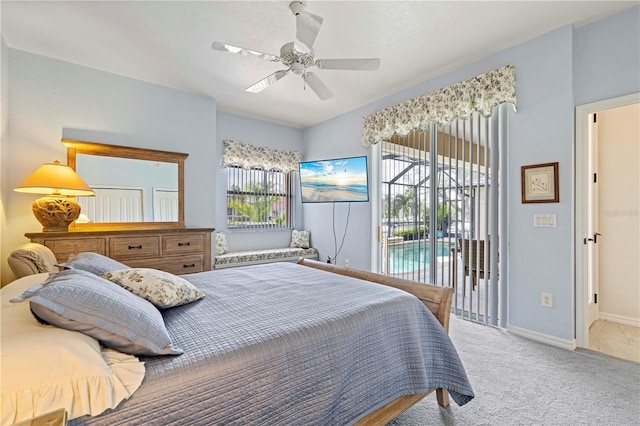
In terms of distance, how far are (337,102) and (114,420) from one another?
4.29 meters

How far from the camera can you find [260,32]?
2.62 m

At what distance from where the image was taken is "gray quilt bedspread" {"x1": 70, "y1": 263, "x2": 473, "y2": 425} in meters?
0.94

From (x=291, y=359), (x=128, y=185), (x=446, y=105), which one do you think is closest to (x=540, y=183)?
(x=446, y=105)

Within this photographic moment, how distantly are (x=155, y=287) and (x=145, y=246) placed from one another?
2.08 metres

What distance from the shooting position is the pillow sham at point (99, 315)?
0.92m

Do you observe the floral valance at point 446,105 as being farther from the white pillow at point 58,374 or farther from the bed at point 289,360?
the white pillow at point 58,374

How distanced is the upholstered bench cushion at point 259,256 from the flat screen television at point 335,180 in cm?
91

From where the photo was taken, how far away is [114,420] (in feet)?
2.66

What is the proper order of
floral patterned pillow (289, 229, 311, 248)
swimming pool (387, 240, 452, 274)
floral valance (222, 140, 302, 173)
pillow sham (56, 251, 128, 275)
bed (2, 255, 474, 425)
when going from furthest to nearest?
floral patterned pillow (289, 229, 311, 248) → floral valance (222, 140, 302, 173) → swimming pool (387, 240, 452, 274) → pillow sham (56, 251, 128, 275) → bed (2, 255, 474, 425)

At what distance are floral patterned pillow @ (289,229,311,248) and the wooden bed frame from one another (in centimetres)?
286

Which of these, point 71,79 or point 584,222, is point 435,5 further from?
point 71,79

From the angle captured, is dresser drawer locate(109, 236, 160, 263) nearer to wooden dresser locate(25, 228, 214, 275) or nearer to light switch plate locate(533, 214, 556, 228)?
wooden dresser locate(25, 228, 214, 275)

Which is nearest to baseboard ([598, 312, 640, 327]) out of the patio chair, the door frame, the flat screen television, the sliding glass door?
the door frame

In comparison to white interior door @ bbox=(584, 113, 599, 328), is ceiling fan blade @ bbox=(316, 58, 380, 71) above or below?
above
